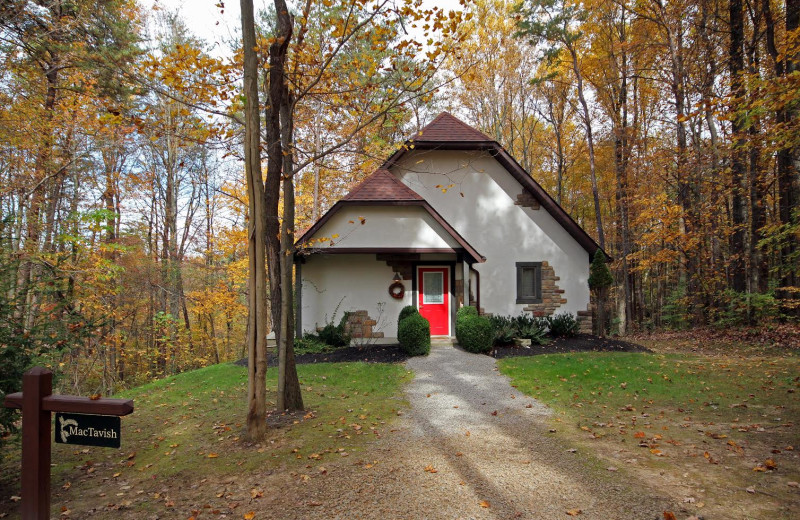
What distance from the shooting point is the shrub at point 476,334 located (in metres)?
10.4

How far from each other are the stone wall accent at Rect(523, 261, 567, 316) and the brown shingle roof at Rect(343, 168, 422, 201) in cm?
503

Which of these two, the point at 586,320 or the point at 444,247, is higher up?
the point at 444,247

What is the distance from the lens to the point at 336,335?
11.8m

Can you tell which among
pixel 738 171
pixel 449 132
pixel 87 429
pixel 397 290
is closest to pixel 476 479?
pixel 87 429

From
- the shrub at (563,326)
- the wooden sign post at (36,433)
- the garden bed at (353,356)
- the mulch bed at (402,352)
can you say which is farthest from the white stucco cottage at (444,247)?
the wooden sign post at (36,433)

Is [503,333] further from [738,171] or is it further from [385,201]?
[738,171]

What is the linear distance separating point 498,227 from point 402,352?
5504 mm

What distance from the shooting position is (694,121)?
16984 mm

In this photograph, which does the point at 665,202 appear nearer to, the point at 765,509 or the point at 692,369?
the point at 692,369

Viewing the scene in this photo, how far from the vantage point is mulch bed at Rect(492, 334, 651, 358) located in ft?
35.0

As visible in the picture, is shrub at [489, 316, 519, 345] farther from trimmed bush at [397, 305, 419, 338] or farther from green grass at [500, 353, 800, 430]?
trimmed bush at [397, 305, 419, 338]

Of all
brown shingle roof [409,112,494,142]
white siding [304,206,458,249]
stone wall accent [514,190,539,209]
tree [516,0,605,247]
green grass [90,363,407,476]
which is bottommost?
green grass [90,363,407,476]

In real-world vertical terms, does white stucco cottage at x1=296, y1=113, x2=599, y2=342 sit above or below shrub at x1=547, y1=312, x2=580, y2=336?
above

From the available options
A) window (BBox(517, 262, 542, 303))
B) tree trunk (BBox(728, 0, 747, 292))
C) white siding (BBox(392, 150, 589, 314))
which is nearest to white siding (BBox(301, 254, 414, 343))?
white siding (BBox(392, 150, 589, 314))
